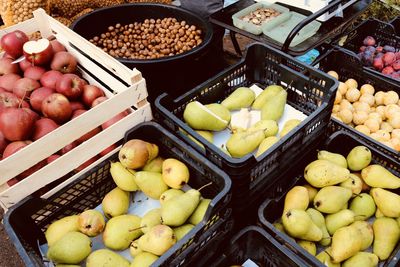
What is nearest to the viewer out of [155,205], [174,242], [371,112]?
[174,242]

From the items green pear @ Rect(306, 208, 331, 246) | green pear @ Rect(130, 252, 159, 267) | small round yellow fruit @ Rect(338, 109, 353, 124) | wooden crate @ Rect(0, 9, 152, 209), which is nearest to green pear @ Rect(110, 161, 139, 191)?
wooden crate @ Rect(0, 9, 152, 209)

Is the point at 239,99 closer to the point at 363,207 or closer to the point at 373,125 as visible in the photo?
the point at 363,207

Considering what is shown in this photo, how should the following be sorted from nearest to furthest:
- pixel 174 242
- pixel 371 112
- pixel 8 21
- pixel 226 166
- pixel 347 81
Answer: pixel 174 242 < pixel 226 166 < pixel 371 112 < pixel 347 81 < pixel 8 21

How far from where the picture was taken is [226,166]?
58.5 inches

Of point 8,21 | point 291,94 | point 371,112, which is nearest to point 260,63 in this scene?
point 291,94

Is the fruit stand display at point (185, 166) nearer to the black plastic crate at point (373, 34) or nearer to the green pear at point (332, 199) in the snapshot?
the green pear at point (332, 199)

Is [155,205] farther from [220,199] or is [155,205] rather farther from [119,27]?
[119,27]

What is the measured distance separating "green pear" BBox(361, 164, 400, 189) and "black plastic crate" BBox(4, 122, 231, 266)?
0.78m

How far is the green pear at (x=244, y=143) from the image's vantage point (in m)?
1.61

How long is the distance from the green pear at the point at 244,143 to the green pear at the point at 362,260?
605 mm

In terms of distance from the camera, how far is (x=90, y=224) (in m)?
1.45

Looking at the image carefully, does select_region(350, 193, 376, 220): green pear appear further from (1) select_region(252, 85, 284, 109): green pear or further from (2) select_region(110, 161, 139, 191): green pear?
(2) select_region(110, 161, 139, 191): green pear

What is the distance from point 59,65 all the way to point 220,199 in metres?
1.21

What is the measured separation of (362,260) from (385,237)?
0.55 feet
